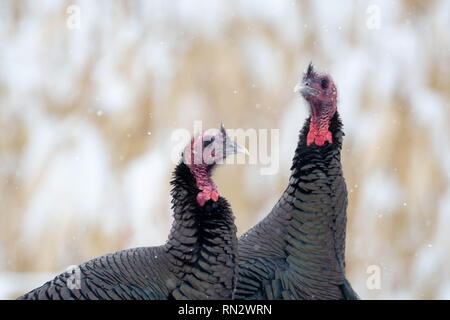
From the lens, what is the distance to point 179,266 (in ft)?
7.12

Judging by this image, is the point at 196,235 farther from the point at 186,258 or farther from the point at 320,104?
the point at 320,104

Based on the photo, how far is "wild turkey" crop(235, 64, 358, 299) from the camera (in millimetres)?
2455

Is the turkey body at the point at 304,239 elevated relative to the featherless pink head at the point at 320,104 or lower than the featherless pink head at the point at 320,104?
lower

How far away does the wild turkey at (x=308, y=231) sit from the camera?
96.7 inches

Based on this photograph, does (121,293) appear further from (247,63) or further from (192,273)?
(247,63)

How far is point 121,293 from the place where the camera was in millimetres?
2121

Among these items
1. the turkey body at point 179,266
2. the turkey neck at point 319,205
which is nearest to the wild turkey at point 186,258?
the turkey body at point 179,266

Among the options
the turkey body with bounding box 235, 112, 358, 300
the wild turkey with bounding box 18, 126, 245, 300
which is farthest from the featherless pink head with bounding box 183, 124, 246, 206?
the turkey body with bounding box 235, 112, 358, 300

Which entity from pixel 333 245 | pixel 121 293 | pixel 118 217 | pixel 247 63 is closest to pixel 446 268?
pixel 333 245

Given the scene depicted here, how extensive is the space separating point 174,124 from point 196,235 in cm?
141

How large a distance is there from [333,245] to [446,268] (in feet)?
4.25

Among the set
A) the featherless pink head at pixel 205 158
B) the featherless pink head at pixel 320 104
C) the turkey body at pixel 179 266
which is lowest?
the turkey body at pixel 179 266

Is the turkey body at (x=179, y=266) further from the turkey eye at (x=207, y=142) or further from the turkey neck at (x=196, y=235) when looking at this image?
the turkey eye at (x=207, y=142)

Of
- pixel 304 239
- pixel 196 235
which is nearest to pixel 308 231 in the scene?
pixel 304 239
